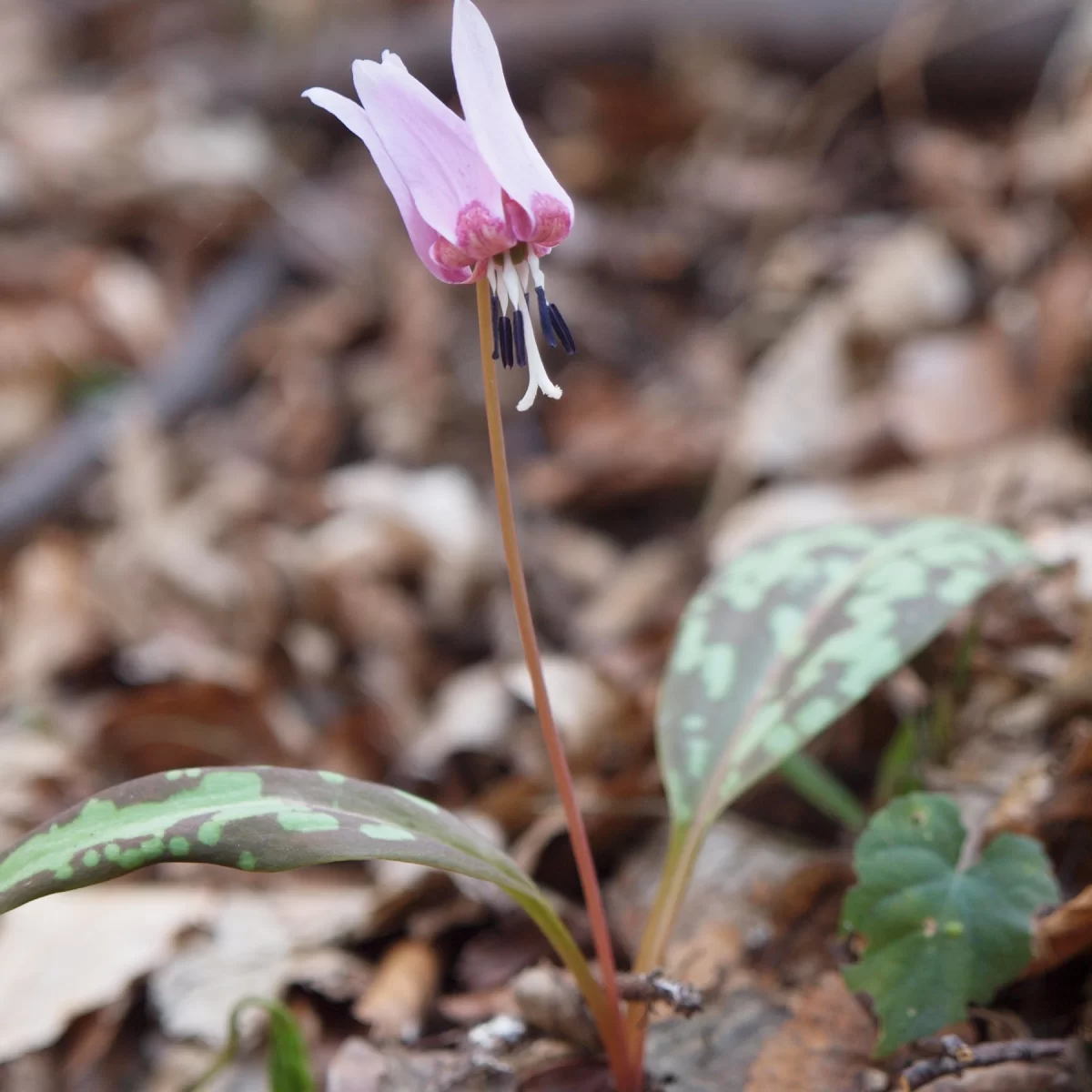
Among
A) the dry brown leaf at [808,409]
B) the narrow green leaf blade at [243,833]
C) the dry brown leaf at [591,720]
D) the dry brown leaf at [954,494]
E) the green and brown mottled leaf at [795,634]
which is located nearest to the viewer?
the narrow green leaf blade at [243,833]

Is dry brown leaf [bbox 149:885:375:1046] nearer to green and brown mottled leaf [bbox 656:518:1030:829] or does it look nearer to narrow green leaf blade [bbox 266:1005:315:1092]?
narrow green leaf blade [bbox 266:1005:315:1092]

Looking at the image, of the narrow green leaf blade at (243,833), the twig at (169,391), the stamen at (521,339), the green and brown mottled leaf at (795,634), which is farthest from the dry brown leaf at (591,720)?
the twig at (169,391)

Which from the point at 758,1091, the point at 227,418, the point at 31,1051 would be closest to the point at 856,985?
the point at 758,1091

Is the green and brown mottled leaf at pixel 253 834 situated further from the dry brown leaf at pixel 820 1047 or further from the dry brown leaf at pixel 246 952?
the dry brown leaf at pixel 246 952

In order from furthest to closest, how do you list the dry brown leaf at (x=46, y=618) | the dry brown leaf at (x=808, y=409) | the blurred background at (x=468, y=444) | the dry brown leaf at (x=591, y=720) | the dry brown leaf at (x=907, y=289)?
the dry brown leaf at (x=907, y=289), the dry brown leaf at (x=808, y=409), the dry brown leaf at (x=46, y=618), the dry brown leaf at (x=591, y=720), the blurred background at (x=468, y=444)

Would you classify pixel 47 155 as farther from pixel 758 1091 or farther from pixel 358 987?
pixel 758 1091

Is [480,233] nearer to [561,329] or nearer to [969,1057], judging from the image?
[561,329]

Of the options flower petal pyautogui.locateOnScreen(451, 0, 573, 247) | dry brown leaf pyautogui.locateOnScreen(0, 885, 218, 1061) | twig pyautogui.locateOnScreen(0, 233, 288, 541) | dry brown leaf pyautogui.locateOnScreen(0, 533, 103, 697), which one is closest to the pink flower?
flower petal pyautogui.locateOnScreen(451, 0, 573, 247)
